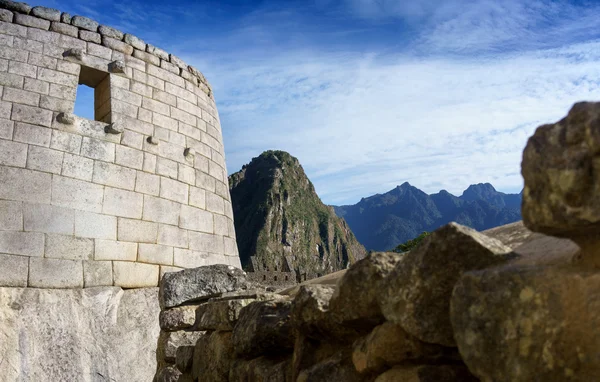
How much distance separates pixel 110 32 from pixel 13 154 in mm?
2524

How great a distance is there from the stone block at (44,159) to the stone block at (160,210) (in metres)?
1.16

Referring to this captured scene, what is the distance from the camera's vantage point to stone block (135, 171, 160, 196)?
21.9 feet

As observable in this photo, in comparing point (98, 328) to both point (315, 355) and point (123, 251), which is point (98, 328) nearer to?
point (123, 251)

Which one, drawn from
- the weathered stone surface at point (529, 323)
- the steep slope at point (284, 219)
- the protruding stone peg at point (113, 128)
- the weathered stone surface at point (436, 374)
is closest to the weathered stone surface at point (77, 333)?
the protruding stone peg at point (113, 128)

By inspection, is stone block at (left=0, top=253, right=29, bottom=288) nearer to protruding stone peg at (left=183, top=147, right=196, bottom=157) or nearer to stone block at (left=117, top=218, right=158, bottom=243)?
stone block at (left=117, top=218, right=158, bottom=243)

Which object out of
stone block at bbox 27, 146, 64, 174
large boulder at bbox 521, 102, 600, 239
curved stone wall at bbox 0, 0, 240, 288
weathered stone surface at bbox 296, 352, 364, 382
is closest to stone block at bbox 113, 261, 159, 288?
curved stone wall at bbox 0, 0, 240, 288

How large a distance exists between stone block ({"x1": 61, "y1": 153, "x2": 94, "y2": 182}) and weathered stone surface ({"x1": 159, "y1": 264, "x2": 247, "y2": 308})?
2.38 meters

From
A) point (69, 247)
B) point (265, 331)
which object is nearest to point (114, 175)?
point (69, 247)

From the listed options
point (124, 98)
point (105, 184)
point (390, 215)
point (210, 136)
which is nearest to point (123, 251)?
point (105, 184)

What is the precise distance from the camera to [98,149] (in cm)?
645

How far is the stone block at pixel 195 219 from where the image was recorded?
7062 mm

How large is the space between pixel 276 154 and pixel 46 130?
98.3 m

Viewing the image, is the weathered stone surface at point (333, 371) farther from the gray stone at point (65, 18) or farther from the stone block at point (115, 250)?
the gray stone at point (65, 18)

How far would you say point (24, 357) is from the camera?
529 cm
